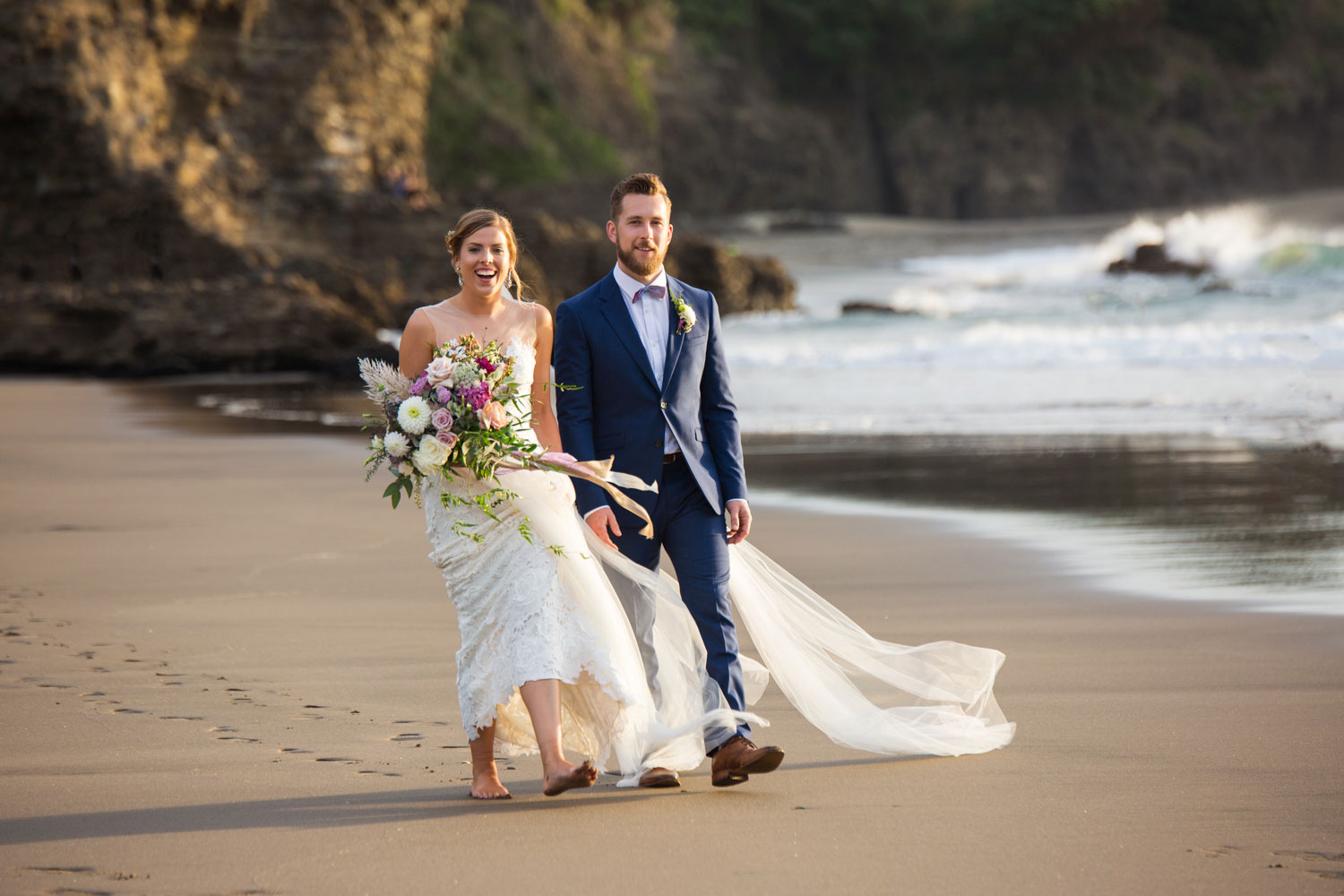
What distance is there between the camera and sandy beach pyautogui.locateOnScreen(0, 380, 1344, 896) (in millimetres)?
3498

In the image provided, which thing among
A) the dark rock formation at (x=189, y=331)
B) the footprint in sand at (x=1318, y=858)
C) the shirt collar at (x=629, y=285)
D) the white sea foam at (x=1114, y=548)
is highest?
the dark rock formation at (x=189, y=331)

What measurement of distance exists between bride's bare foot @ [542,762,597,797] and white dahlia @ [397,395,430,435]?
0.94 meters

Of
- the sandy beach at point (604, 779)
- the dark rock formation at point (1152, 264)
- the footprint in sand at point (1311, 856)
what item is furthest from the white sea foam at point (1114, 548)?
the dark rock formation at point (1152, 264)

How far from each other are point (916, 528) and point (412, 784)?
5.06 meters

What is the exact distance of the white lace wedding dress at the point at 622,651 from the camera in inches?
160

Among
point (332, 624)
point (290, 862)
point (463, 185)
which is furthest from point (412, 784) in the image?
point (463, 185)

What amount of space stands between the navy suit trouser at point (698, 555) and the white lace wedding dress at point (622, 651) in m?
0.06

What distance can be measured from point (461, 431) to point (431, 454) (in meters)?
0.10

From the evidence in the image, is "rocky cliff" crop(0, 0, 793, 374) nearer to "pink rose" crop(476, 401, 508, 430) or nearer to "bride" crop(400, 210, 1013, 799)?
"bride" crop(400, 210, 1013, 799)

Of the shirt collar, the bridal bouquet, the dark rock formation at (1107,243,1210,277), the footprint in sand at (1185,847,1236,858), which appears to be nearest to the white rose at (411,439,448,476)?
the bridal bouquet

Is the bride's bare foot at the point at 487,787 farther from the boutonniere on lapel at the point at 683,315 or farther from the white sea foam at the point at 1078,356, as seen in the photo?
the white sea foam at the point at 1078,356

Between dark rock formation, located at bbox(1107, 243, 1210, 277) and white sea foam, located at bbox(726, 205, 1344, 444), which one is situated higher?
dark rock formation, located at bbox(1107, 243, 1210, 277)

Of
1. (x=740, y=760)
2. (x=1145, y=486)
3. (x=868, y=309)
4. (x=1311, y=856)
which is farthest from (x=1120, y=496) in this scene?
(x=868, y=309)

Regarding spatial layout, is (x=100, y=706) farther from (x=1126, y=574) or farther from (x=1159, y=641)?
(x=1126, y=574)
